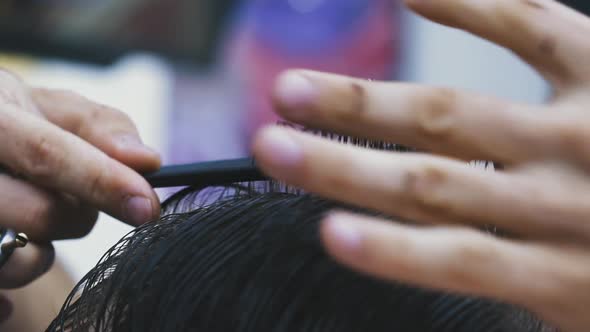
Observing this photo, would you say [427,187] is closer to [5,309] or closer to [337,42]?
[5,309]

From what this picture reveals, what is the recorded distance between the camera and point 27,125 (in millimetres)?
652

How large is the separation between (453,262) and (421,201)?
0.12ft

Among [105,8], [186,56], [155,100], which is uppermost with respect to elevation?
[105,8]

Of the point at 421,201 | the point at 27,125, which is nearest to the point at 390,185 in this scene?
the point at 421,201

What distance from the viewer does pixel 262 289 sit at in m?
0.46

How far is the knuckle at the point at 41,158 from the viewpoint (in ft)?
2.08

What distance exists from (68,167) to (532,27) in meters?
0.44

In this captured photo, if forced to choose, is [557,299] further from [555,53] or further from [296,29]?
[296,29]

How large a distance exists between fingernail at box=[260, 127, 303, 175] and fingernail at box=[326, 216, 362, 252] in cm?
4

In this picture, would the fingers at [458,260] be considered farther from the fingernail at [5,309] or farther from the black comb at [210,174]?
the fingernail at [5,309]

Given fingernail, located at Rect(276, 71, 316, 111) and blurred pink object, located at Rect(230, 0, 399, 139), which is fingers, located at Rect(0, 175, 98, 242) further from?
blurred pink object, located at Rect(230, 0, 399, 139)

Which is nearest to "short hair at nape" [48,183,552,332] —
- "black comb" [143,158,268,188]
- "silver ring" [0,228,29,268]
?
"black comb" [143,158,268,188]

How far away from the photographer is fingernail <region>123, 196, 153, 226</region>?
60cm

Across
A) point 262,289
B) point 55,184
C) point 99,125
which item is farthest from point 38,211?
point 262,289
